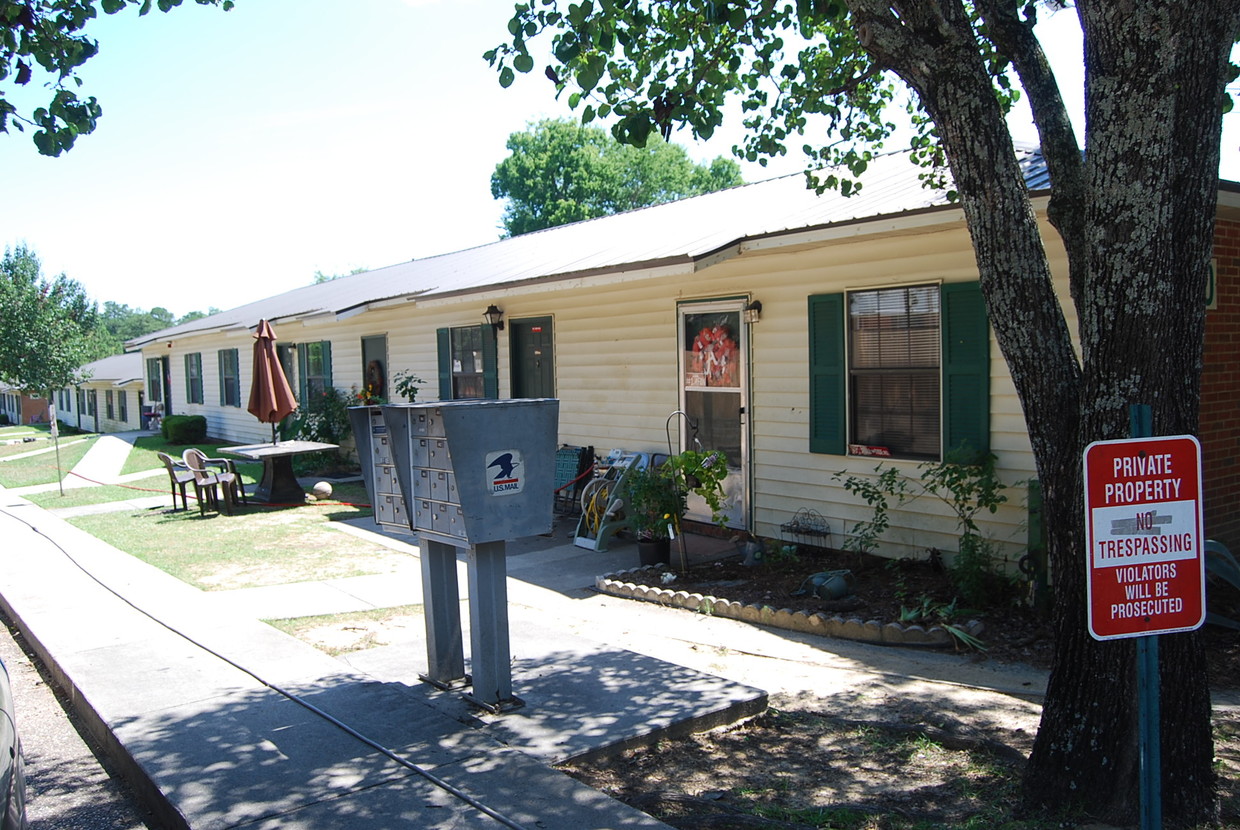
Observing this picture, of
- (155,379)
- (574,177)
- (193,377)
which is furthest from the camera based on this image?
(574,177)

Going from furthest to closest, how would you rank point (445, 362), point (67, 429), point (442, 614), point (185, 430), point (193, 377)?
point (67, 429)
point (193, 377)
point (185, 430)
point (445, 362)
point (442, 614)

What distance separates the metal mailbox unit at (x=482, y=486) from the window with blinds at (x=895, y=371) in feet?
13.4

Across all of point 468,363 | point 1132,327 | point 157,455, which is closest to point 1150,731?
point 1132,327

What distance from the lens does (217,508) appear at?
12398mm

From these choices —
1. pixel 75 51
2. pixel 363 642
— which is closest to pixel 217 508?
pixel 363 642

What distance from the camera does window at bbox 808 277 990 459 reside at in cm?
736

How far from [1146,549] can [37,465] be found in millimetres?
23751

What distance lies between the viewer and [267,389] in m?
13.5

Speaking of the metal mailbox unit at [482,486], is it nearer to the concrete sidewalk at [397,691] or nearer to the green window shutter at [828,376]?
the concrete sidewalk at [397,691]

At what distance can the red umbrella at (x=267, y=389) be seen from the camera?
44.2ft

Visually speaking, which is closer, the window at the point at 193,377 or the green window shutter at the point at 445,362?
Result: the green window shutter at the point at 445,362

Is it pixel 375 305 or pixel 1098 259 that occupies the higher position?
pixel 375 305

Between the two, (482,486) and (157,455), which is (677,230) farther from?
(157,455)

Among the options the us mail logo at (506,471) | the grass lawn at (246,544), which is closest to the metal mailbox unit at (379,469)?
the us mail logo at (506,471)
